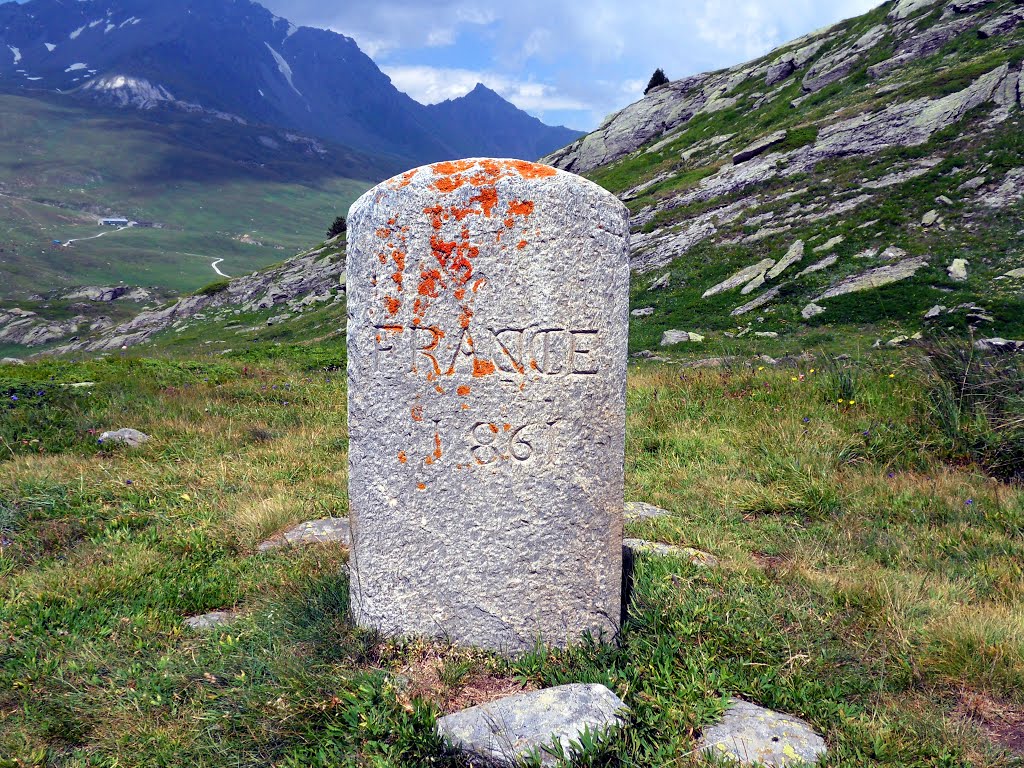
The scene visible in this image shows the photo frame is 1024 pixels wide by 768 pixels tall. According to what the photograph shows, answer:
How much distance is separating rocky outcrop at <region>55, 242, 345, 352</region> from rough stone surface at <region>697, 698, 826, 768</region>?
3756 cm

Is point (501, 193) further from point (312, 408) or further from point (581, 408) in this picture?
point (312, 408)

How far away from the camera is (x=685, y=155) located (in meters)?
38.0

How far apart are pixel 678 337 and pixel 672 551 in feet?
40.1

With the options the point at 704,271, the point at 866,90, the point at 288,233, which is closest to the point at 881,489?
the point at 704,271

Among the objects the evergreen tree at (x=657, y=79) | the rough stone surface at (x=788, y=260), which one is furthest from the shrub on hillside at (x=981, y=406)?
the evergreen tree at (x=657, y=79)

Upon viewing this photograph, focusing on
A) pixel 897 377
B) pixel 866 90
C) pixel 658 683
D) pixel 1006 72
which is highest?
pixel 866 90

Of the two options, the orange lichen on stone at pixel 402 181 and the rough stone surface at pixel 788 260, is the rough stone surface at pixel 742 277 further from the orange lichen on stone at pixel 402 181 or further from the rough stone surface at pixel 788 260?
the orange lichen on stone at pixel 402 181

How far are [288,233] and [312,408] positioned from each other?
182 metres

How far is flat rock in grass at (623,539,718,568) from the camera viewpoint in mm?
3932

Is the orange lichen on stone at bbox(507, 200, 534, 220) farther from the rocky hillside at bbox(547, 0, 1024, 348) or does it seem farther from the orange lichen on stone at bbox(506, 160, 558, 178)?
the rocky hillside at bbox(547, 0, 1024, 348)

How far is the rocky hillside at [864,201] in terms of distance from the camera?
14.5m

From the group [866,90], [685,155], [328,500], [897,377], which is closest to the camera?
[328,500]

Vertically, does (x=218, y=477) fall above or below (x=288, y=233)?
below

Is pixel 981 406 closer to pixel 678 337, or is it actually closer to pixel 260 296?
pixel 678 337
